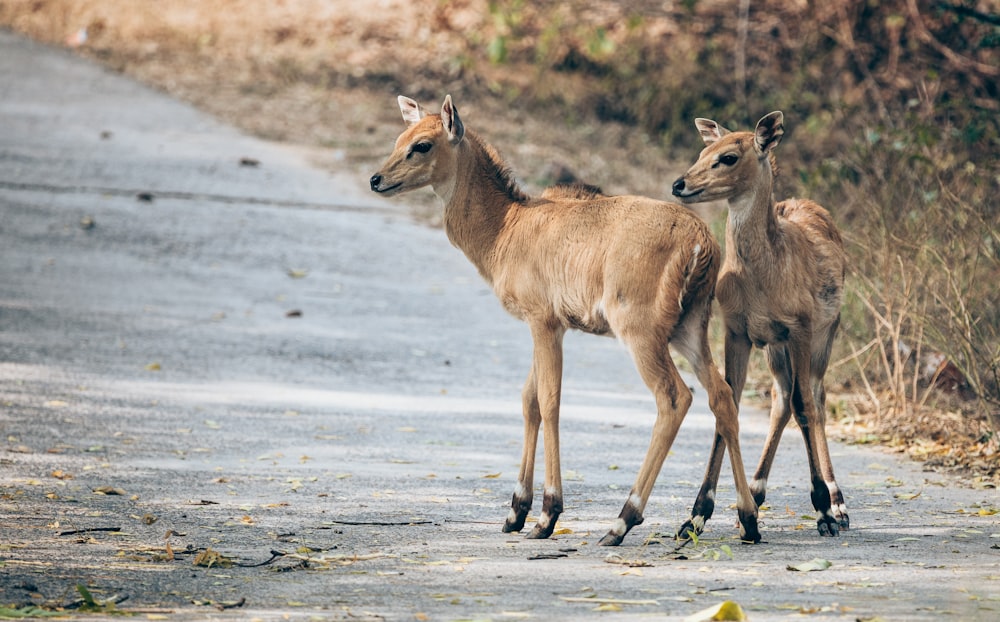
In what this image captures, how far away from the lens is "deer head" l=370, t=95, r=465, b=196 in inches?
305

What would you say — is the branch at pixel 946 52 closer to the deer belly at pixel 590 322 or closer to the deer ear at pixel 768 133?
the deer ear at pixel 768 133

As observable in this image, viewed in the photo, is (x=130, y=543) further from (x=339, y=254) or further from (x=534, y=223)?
(x=339, y=254)

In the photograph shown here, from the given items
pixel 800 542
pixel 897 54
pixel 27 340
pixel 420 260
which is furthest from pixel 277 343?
pixel 897 54

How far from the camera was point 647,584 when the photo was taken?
6020mm

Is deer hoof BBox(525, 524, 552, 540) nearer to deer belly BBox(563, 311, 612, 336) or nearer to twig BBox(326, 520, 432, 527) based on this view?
twig BBox(326, 520, 432, 527)

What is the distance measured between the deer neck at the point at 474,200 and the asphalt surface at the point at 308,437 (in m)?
1.59

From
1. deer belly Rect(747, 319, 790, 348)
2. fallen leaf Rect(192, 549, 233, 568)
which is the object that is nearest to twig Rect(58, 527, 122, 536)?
fallen leaf Rect(192, 549, 233, 568)

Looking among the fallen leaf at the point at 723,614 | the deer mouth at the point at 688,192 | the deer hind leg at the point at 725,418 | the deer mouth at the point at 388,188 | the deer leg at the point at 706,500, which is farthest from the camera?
the deer mouth at the point at 388,188

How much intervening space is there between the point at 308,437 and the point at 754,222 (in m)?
4.26

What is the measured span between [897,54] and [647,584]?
15931mm

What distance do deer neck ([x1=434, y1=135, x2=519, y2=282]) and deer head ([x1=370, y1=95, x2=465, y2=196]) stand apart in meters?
0.09

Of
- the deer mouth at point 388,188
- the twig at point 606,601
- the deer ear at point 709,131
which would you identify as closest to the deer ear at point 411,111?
the deer mouth at point 388,188

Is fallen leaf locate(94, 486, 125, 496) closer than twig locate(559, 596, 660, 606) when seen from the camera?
No

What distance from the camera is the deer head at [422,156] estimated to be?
774 centimetres
